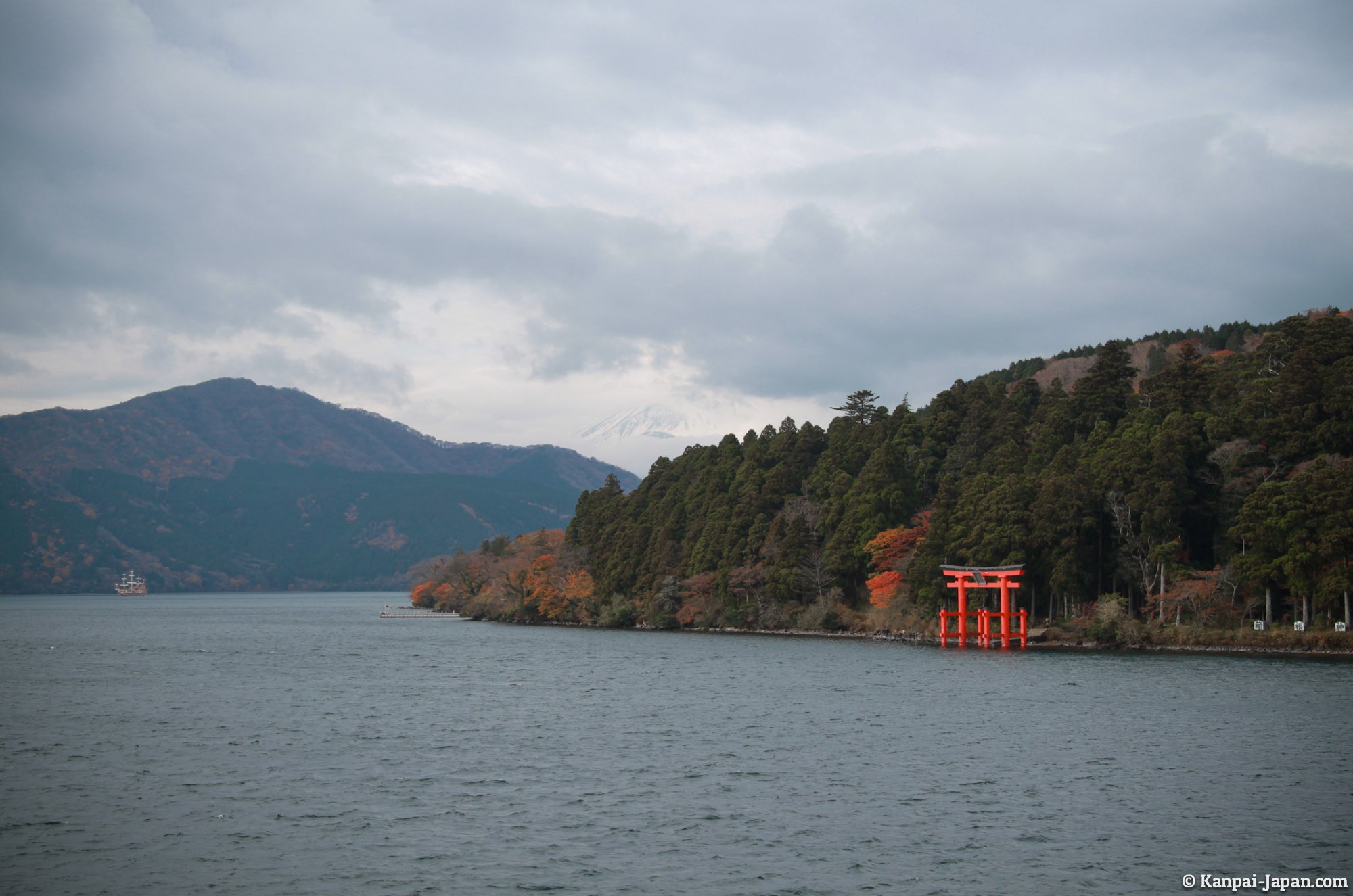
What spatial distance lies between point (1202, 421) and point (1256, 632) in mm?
16941

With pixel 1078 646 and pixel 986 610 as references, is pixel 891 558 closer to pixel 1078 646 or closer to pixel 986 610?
pixel 986 610

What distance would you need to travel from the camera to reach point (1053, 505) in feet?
217

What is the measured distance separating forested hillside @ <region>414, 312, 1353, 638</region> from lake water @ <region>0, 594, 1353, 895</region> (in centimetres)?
941

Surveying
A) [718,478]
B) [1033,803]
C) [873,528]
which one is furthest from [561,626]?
[1033,803]

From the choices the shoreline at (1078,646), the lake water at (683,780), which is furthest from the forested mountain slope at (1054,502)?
the lake water at (683,780)

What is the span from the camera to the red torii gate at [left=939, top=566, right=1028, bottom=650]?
6581cm

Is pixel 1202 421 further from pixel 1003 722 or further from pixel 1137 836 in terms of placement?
pixel 1137 836

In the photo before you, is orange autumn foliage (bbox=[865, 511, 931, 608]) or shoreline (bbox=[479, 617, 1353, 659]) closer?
shoreline (bbox=[479, 617, 1353, 659])

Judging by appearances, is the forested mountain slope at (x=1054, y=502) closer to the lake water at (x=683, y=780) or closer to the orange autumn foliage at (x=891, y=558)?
the orange autumn foliage at (x=891, y=558)

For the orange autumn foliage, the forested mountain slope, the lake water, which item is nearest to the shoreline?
the forested mountain slope

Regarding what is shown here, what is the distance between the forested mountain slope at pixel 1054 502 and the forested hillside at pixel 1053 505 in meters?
0.16

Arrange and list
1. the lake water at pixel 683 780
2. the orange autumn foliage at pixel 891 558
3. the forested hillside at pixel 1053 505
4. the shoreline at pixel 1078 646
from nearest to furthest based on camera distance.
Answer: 1. the lake water at pixel 683 780
2. the shoreline at pixel 1078 646
3. the forested hillside at pixel 1053 505
4. the orange autumn foliage at pixel 891 558

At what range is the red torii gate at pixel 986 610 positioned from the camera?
65.8 meters

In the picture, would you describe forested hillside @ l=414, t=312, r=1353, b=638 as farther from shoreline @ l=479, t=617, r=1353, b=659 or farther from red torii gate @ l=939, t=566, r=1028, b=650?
red torii gate @ l=939, t=566, r=1028, b=650
